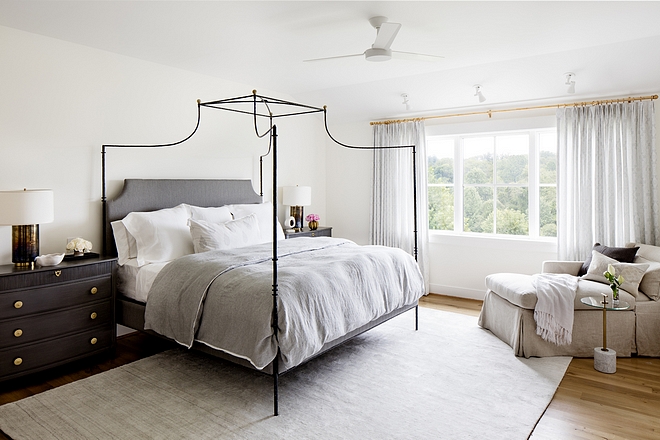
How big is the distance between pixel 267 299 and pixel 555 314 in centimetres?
236

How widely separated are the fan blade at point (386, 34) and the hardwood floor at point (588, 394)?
2.70 metres

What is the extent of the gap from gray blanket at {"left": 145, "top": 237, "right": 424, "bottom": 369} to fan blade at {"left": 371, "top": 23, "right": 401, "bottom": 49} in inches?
65.7

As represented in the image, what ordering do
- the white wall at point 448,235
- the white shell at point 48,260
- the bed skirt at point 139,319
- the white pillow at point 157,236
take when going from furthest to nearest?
the white wall at point 448,235 < the white pillow at point 157,236 < the white shell at point 48,260 < the bed skirt at point 139,319

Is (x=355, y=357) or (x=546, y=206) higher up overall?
(x=546, y=206)

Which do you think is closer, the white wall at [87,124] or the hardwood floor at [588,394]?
the hardwood floor at [588,394]

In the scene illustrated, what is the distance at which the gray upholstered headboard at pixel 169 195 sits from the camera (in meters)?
4.04

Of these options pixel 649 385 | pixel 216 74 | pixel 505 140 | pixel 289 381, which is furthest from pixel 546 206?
pixel 216 74

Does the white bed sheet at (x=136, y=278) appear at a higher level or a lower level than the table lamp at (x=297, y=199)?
lower

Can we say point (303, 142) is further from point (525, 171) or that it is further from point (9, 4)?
point (9, 4)

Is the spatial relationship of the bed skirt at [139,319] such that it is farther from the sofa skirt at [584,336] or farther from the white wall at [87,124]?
the sofa skirt at [584,336]

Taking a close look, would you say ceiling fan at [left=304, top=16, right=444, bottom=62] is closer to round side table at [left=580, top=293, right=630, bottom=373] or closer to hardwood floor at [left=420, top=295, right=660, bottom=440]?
round side table at [left=580, top=293, right=630, bottom=373]

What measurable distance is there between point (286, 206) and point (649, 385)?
14.3 ft

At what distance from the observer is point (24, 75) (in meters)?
3.52

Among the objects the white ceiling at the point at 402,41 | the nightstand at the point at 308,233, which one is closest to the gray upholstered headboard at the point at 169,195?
the nightstand at the point at 308,233
